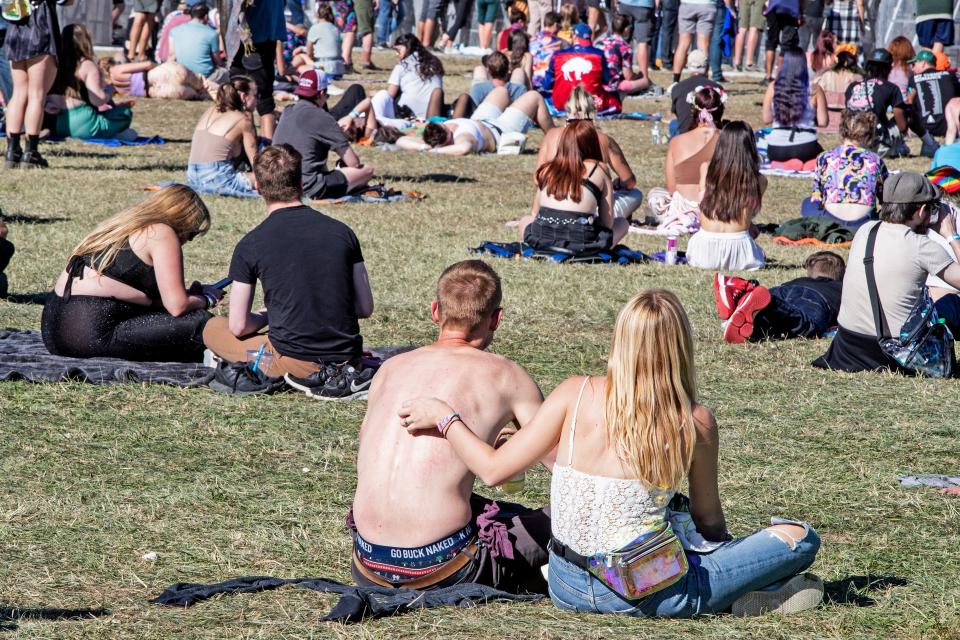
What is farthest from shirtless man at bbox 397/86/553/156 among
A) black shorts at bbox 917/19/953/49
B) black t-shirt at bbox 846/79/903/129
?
black shorts at bbox 917/19/953/49

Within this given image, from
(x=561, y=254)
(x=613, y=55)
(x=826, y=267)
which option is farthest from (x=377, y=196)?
(x=613, y=55)

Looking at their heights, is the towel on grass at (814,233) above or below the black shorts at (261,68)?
below

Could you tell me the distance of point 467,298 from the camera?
411 cm

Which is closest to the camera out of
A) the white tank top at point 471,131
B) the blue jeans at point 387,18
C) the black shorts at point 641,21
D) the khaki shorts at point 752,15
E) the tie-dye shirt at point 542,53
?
the white tank top at point 471,131

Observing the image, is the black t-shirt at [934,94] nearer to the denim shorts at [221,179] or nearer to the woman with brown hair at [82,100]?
the denim shorts at [221,179]

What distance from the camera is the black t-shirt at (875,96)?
15742mm

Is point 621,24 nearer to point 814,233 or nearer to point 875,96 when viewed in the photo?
point 875,96

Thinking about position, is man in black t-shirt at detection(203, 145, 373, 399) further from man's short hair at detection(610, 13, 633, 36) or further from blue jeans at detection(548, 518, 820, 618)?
man's short hair at detection(610, 13, 633, 36)

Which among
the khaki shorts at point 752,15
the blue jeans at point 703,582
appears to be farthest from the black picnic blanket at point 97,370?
the khaki shorts at point 752,15

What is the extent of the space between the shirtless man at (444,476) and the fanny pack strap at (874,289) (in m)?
3.60

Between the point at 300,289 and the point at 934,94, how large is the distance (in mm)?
12133

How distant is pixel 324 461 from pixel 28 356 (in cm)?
213

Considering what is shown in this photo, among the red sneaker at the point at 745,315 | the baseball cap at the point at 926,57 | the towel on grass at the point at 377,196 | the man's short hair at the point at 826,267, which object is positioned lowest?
the towel on grass at the point at 377,196

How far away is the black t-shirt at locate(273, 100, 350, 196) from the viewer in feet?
39.8
